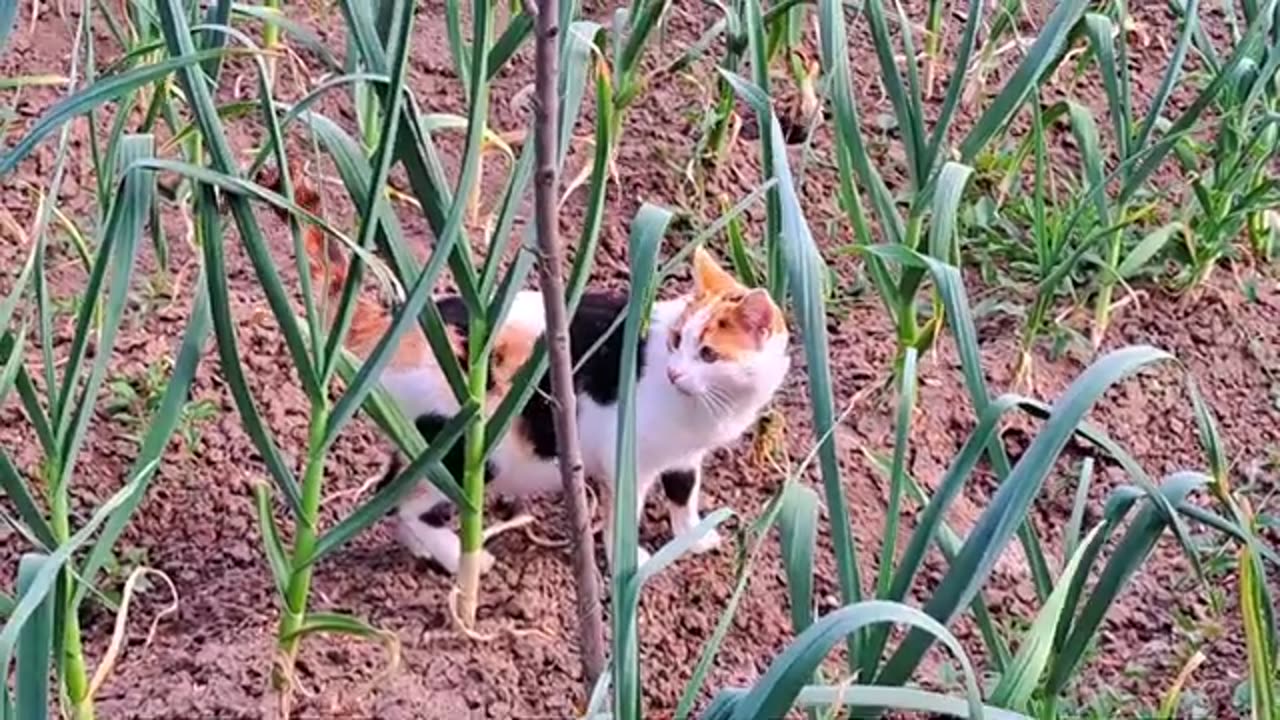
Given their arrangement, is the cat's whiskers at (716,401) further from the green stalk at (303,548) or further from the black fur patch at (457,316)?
the green stalk at (303,548)

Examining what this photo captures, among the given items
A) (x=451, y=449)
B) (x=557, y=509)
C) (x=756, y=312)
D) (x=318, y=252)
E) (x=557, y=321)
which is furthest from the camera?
(x=557, y=509)

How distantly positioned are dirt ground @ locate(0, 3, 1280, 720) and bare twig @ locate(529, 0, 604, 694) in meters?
0.41

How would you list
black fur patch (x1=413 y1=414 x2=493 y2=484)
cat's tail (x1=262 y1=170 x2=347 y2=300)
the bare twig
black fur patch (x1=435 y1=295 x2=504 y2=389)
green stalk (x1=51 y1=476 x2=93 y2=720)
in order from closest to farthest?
1. the bare twig
2. green stalk (x1=51 y1=476 x2=93 y2=720)
3. cat's tail (x1=262 y1=170 x2=347 y2=300)
4. black fur patch (x1=413 y1=414 x2=493 y2=484)
5. black fur patch (x1=435 y1=295 x2=504 y2=389)

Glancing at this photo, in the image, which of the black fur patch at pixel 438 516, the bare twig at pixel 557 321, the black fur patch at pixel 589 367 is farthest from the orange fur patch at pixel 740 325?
the bare twig at pixel 557 321

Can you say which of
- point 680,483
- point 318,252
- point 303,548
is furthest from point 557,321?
point 680,483

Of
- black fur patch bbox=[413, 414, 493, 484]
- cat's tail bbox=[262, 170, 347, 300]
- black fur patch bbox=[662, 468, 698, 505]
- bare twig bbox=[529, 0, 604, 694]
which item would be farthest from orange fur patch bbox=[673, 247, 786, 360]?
A: bare twig bbox=[529, 0, 604, 694]

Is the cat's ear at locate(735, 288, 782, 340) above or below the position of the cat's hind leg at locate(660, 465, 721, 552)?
above

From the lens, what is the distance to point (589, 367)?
215 cm

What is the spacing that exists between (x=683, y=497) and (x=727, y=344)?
25 cm

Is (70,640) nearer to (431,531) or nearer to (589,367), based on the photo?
(431,531)

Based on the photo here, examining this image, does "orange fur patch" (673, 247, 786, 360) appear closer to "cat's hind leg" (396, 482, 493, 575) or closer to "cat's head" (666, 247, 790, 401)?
"cat's head" (666, 247, 790, 401)

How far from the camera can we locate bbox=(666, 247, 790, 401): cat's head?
212cm

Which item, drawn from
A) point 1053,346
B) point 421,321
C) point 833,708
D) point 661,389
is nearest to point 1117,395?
point 1053,346

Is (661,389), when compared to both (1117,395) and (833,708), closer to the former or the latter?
(1117,395)
